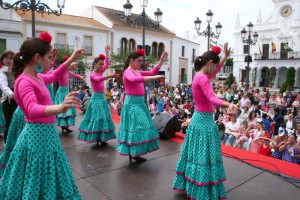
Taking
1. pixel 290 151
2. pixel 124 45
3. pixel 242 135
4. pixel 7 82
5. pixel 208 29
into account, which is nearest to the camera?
pixel 7 82

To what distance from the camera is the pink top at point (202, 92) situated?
2.63m

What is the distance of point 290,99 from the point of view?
476 inches

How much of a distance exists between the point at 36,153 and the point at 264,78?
36276 mm

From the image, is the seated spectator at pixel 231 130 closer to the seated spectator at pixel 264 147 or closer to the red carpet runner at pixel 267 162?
the seated spectator at pixel 264 147

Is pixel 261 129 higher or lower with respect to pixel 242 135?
higher

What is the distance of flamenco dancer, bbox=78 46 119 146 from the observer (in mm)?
5086

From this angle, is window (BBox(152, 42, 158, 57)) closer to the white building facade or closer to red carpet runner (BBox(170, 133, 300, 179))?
the white building facade

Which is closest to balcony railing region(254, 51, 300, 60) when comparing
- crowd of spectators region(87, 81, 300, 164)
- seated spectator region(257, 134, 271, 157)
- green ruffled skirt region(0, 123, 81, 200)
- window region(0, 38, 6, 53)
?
crowd of spectators region(87, 81, 300, 164)

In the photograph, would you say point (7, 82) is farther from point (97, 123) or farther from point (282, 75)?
point (282, 75)

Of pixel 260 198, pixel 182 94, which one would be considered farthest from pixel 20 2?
pixel 182 94

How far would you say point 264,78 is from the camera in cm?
3466

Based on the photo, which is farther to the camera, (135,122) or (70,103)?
(135,122)

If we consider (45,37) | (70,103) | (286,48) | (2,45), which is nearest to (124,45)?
(2,45)

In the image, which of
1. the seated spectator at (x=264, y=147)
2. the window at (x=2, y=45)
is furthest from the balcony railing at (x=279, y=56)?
the seated spectator at (x=264, y=147)
